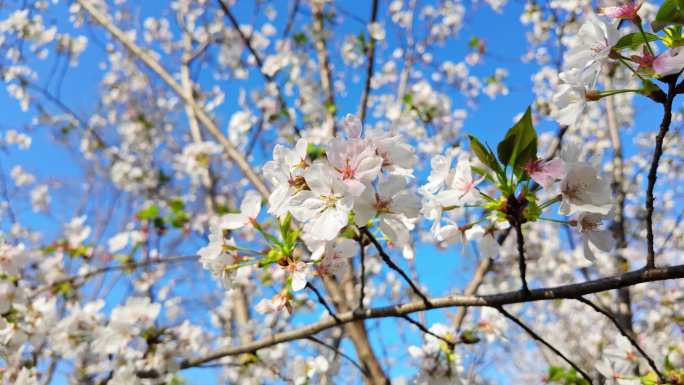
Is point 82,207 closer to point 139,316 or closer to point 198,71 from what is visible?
point 198,71

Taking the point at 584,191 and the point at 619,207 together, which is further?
the point at 619,207

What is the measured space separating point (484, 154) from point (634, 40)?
1.08 ft

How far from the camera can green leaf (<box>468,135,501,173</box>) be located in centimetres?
83

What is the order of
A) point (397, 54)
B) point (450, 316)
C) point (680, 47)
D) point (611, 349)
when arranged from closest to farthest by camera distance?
point (680, 47), point (611, 349), point (450, 316), point (397, 54)

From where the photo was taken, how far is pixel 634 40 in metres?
0.81

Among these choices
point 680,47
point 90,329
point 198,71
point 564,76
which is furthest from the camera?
point 198,71

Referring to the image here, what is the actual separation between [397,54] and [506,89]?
1471 millimetres

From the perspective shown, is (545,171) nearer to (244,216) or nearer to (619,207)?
(244,216)

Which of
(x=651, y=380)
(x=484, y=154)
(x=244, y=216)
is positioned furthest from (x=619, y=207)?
(x=244, y=216)

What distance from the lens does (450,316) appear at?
2443 millimetres

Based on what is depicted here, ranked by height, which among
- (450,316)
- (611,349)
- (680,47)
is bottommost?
(611,349)

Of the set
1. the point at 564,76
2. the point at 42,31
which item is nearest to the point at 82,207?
the point at 42,31

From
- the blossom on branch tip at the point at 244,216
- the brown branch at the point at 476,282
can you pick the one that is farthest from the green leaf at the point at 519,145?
the brown branch at the point at 476,282

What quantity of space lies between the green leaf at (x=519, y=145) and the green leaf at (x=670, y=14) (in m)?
0.28
